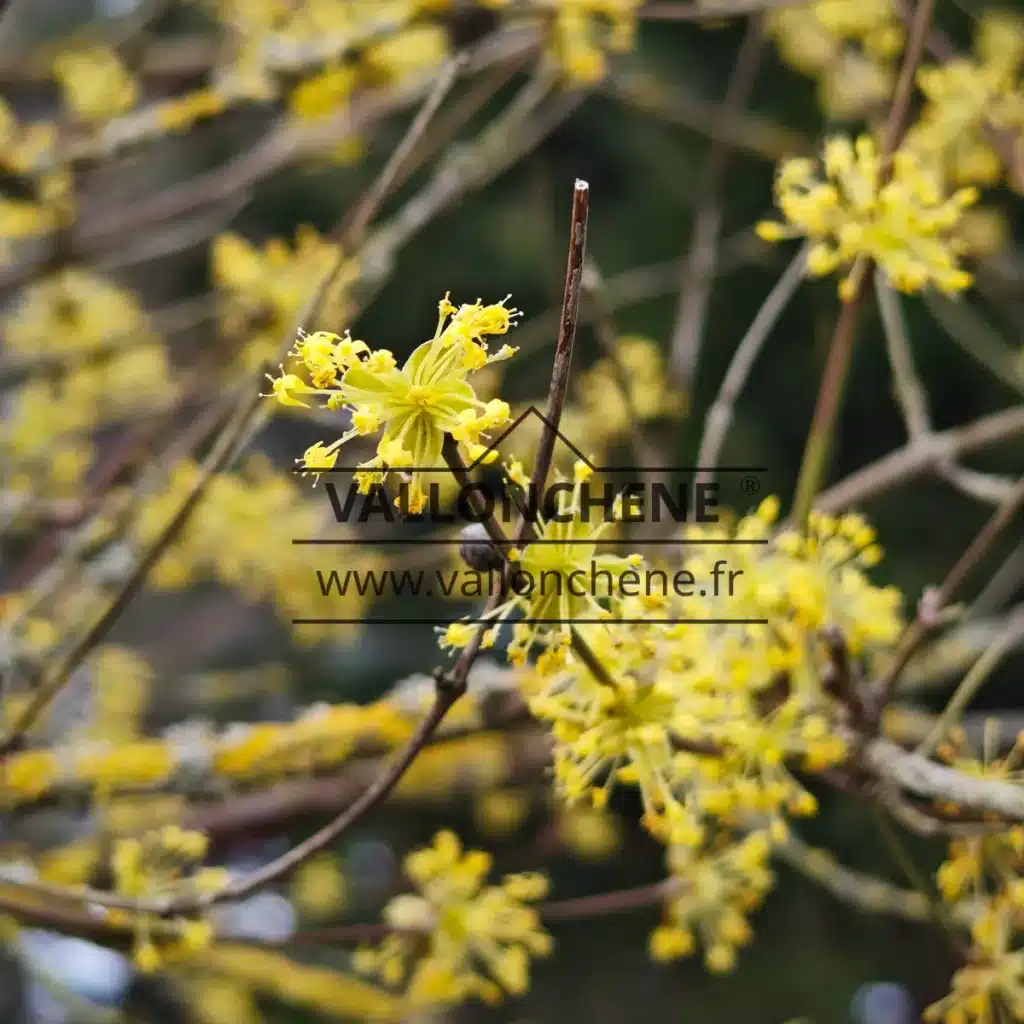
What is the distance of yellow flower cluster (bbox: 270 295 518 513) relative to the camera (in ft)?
2.46

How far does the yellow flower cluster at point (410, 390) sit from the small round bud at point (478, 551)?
4cm

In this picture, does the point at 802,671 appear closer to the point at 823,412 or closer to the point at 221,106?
the point at 823,412

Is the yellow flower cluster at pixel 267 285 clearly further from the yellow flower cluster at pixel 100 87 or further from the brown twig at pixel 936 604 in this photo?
the brown twig at pixel 936 604

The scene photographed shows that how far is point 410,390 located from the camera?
772mm

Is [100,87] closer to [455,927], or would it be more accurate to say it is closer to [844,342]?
[844,342]

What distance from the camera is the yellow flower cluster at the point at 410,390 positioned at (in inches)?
29.5

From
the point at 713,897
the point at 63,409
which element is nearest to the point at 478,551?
the point at 713,897

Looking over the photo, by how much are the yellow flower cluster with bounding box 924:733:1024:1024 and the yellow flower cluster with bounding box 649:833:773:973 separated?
220 millimetres

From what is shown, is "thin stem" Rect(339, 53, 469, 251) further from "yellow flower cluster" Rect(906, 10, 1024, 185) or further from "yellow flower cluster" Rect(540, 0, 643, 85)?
"yellow flower cluster" Rect(906, 10, 1024, 185)

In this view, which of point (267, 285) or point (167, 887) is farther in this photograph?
point (267, 285)

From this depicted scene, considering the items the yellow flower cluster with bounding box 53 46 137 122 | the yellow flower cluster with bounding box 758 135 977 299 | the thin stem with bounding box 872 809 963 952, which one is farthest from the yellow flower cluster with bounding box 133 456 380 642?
the thin stem with bounding box 872 809 963 952

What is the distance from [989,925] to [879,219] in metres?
0.74

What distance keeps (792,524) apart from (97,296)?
1.80m

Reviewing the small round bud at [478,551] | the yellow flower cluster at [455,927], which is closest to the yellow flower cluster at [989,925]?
the yellow flower cluster at [455,927]
